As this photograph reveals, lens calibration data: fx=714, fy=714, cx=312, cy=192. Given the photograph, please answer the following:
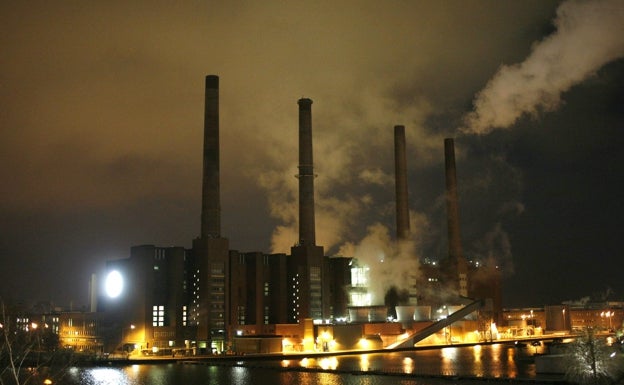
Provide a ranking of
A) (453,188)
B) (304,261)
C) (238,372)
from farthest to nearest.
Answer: (453,188) < (304,261) < (238,372)

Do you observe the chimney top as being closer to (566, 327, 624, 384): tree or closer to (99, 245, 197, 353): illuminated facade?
(99, 245, 197, 353): illuminated facade

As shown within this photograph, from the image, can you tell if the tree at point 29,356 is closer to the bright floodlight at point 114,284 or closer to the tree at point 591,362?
the bright floodlight at point 114,284

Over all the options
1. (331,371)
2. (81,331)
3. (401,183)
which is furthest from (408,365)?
(81,331)

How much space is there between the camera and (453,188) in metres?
106

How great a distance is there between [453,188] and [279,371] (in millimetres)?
55661

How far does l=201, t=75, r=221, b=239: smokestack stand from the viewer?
8400cm

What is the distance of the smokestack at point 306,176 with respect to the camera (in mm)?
93875

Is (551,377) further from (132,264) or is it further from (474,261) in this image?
(474,261)

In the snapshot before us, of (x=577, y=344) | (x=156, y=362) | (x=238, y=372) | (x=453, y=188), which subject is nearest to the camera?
(x=577, y=344)

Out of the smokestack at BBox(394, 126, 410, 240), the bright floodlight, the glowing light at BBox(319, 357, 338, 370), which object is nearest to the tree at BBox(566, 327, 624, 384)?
the glowing light at BBox(319, 357, 338, 370)

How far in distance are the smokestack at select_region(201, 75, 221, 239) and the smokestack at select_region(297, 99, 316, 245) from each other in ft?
44.8

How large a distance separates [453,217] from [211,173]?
133ft

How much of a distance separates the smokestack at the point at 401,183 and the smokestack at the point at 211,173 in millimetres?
28933

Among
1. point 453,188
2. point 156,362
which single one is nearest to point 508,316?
point 453,188
